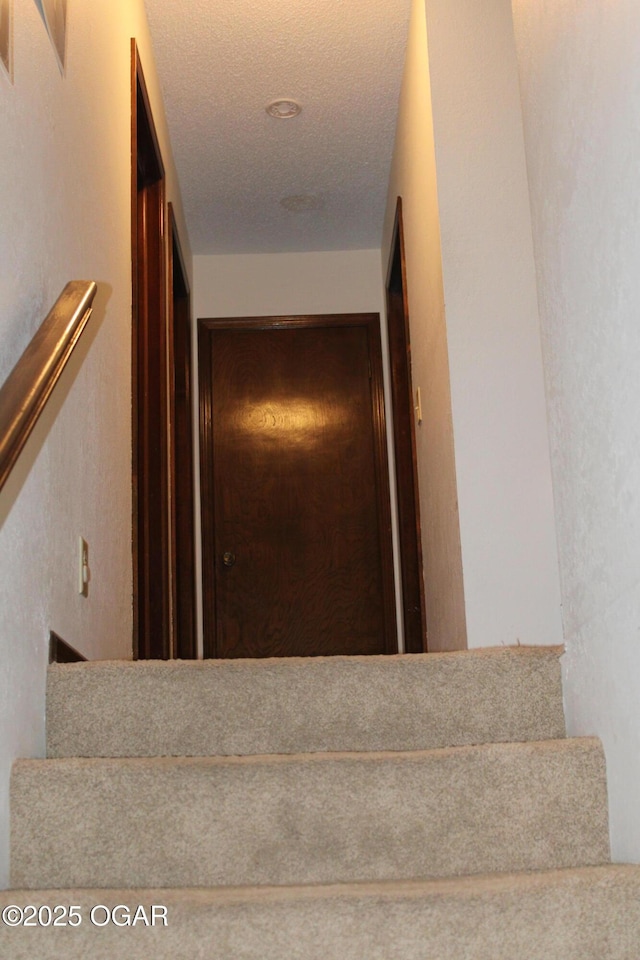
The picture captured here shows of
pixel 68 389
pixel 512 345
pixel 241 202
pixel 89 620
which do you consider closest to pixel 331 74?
pixel 241 202

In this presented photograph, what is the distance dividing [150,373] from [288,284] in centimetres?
199

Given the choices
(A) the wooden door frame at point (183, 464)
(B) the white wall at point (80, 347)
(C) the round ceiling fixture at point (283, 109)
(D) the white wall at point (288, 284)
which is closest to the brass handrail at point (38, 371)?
(B) the white wall at point (80, 347)

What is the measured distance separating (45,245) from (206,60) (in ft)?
7.68

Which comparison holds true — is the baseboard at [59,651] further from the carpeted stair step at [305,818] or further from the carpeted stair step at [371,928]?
the carpeted stair step at [371,928]

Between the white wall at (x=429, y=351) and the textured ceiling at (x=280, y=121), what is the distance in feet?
0.69

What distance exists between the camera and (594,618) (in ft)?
5.80

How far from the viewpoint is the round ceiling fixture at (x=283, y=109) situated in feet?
14.7

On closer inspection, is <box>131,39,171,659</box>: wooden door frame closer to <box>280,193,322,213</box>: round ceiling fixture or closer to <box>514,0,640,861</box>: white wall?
<box>280,193,322,213</box>: round ceiling fixture

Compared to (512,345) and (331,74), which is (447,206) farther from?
(331,74)

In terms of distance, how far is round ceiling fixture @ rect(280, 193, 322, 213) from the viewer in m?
5.18

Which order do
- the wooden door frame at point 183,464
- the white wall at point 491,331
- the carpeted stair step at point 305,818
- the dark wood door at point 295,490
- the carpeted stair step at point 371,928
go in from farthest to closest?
the dark wood door at point 295,490
the wooden door frame at point 183,464
the white wall at point 491,331
the carpeted stair step at point 305,818
the carpeted stair step at point 371,928

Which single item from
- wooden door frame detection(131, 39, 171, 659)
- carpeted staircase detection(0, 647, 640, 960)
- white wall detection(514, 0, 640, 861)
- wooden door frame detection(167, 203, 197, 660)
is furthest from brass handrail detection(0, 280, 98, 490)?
wooden door frame detection(167, 203, 197, 660)

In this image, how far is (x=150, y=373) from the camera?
3879 millimetres

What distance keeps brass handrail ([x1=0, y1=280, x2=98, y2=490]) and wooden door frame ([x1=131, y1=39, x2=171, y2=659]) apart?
149 centimetres
